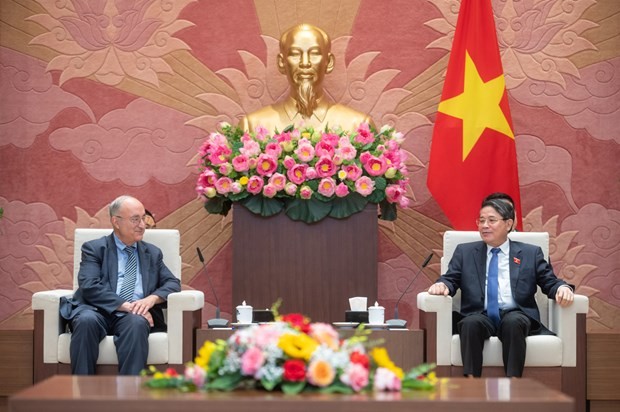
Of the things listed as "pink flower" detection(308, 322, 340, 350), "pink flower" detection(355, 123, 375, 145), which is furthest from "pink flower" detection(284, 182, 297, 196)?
"pink flower" detection(308, 322, 340, 350)

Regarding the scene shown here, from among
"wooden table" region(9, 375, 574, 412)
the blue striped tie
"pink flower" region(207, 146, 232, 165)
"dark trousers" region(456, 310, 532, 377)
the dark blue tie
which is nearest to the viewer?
"wooden table" region(9, 375, 574, 412)

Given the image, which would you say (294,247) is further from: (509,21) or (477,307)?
(509,21)

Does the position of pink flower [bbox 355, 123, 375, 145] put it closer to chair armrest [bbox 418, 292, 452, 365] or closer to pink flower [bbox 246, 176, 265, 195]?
pink flower [bbox 246, 176, 265, 195]

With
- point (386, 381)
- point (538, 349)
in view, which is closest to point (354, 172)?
point (538, 349)

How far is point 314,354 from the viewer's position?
2689 millimetres

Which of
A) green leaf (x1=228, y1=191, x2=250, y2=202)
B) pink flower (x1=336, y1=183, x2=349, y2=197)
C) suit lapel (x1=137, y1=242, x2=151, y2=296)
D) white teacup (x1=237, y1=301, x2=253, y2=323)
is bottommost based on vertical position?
white teacup (x1=237, y1=301, x2=253, y2=323)

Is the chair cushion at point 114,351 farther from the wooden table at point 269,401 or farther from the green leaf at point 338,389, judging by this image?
the green leaf at point 338,389

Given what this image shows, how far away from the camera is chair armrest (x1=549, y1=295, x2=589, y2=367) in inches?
177

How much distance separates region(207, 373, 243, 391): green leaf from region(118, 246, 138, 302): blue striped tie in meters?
2.18

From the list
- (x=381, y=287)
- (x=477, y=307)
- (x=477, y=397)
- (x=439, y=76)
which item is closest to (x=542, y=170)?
(x=439, y=76)

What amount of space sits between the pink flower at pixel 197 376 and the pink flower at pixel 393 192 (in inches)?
103

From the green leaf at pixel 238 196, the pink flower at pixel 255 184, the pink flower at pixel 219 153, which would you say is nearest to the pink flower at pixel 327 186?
the pink flower at pixel 255 184

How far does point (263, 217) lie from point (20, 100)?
1.92 metres

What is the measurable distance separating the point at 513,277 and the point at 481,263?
0.17 metres
